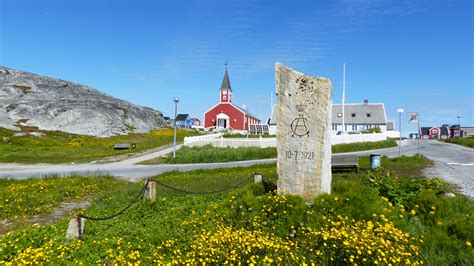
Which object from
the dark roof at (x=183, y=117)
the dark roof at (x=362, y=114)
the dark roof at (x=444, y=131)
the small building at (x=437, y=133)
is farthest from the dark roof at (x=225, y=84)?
the dark roof at (x=444, y=131)

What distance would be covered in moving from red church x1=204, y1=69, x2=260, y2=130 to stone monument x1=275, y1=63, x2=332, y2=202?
6206cm

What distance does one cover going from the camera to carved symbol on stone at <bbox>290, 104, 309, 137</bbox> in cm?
829

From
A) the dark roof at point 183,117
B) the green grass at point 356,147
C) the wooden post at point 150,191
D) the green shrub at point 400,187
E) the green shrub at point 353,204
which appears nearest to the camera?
the green shrub at point 353,204

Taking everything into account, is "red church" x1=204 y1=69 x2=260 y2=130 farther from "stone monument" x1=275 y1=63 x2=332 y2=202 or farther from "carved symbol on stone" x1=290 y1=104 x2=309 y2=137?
"carved symbol on stone" x1=290 y1=104 x2=309 y2=137

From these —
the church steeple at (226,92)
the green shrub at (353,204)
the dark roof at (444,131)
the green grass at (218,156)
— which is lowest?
the green grass at (218,156)

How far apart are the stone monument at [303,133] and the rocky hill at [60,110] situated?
57.2 m

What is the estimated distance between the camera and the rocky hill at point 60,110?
61219 mm

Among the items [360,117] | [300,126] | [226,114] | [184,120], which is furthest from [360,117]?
[300,126]

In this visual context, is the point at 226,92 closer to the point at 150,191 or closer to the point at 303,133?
the point at 150,191

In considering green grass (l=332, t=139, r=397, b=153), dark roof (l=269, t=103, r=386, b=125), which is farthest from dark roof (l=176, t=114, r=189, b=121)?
green grass (l=332, t=139, r=397, b=153)

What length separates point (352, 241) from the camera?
4.89m

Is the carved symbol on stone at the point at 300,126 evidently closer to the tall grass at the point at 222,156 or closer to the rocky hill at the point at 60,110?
the tall grass at the point at 222,156

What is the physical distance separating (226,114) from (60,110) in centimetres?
3519

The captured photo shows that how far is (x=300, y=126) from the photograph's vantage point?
8.34 metres
